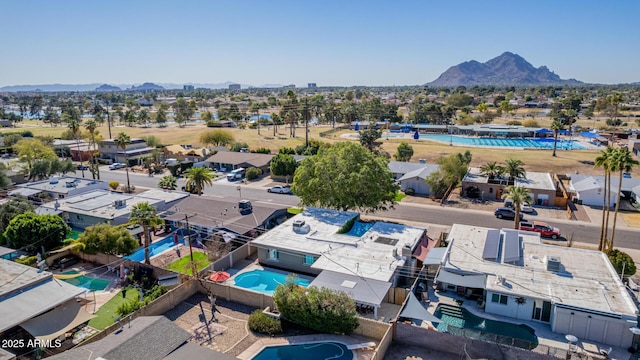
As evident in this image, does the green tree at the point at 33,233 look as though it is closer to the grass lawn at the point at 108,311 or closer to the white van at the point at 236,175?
the grass lawn at the point at 108,311

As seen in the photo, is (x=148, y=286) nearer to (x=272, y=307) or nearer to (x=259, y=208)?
(x=272, y=307)

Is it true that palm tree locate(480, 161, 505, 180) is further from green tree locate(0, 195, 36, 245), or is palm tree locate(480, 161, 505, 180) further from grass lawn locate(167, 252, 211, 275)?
green tree locate(0, 195, 36, 245)

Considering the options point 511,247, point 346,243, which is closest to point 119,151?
point 346,243

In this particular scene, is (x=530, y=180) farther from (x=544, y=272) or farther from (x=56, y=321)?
(x=56, y=321)

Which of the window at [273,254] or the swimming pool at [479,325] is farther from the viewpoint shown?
the window at [273,254]

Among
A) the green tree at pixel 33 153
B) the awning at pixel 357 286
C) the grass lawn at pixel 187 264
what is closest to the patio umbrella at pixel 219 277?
the grass lawn at pixel 187 264

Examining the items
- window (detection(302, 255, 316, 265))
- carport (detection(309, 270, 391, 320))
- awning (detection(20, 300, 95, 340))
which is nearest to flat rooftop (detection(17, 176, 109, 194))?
awning (detection(20, 300, 95, 340))
